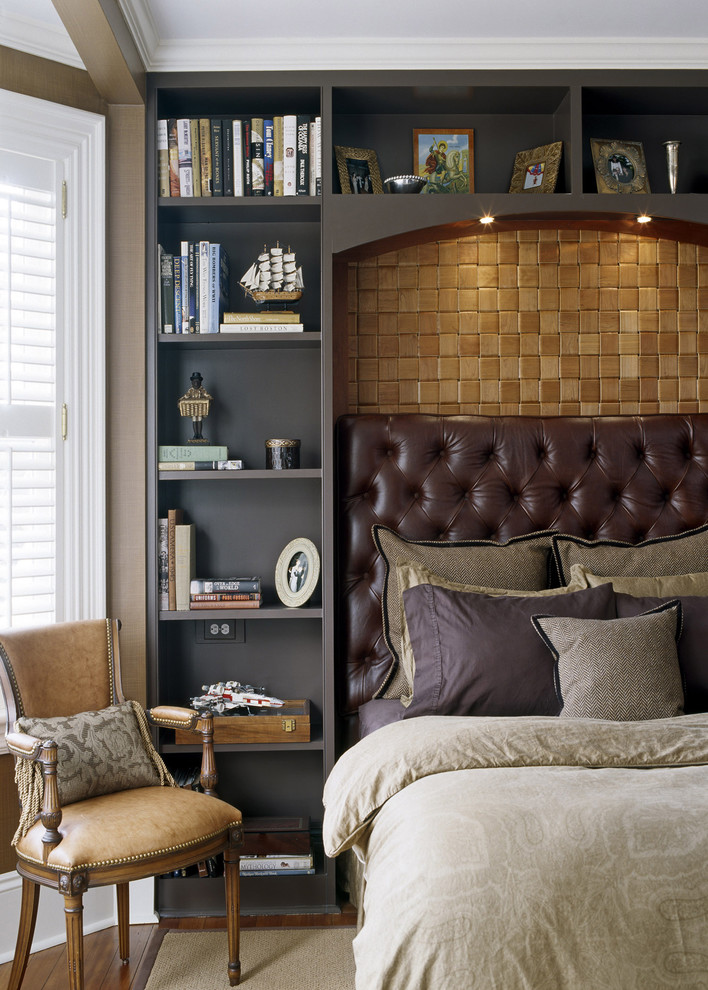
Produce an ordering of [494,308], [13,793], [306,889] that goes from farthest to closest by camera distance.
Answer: [494,308], [306,889], [13,793]

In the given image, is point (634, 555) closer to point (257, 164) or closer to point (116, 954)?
point (257, 164)

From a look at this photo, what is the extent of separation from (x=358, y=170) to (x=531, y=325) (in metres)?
0.88

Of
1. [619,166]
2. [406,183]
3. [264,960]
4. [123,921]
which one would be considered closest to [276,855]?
[264,960]

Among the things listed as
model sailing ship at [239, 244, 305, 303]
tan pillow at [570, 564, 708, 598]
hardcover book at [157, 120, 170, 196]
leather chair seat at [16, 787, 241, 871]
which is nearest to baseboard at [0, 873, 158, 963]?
leather chair seat at [16, 787, 241, 871]

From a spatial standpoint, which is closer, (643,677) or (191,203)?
(643,677)

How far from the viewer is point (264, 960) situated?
7.96 feet

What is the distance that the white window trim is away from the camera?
8.87ft

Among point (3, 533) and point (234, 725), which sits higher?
point (3, 533)

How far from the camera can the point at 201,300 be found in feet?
9.32

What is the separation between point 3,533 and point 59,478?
0.85ft

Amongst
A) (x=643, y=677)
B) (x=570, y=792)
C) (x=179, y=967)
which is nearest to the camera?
(x=570, y=792)

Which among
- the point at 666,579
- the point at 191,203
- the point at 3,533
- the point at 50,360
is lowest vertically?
the point at 666,579

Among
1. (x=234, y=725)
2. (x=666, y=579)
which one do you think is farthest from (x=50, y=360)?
(x=666, y=579)

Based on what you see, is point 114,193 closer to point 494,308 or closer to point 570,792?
point 494,308
